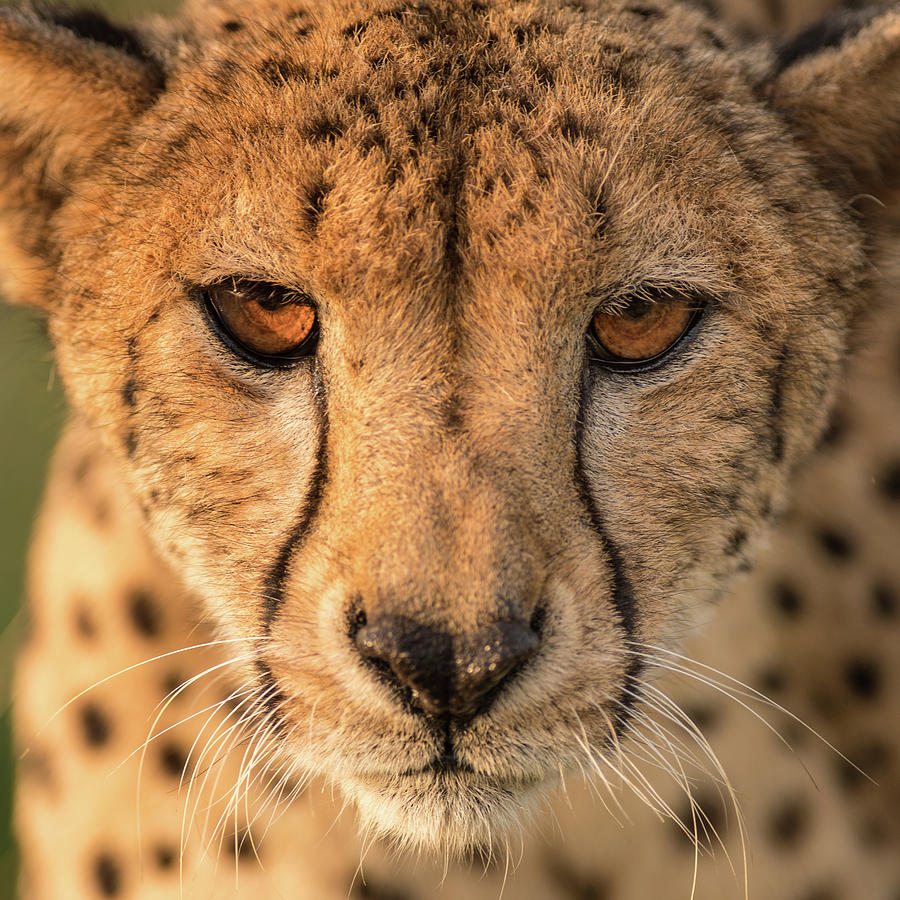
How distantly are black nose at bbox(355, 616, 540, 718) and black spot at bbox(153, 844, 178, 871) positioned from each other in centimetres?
72

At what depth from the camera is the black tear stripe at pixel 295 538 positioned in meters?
1.09

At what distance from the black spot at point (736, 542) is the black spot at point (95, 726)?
835mm

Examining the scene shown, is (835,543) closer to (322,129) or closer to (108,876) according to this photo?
(322,129)

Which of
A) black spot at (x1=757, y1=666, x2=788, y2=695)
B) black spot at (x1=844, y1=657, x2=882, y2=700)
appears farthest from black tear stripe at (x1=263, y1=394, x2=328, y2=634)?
black spot at (x1=844, y1=657, x2=882, y2=700)

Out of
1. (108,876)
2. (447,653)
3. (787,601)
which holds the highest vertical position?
(447,653)

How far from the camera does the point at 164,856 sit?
1538 millimetres

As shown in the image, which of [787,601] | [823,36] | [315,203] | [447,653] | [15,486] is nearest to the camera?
[447,653]

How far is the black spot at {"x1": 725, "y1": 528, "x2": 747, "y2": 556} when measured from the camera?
4.10ft

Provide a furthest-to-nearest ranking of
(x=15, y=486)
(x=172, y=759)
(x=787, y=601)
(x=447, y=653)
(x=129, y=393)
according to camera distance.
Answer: (x=15, y=486), (x=787, y=601), (x=172, y=759), (x=129, y=393), (x=447, y=653)

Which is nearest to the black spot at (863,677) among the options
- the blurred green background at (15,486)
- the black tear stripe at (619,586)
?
the black tear stripe at (619,586)

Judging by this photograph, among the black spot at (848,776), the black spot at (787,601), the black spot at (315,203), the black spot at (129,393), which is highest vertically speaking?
the black spot at (315,203)

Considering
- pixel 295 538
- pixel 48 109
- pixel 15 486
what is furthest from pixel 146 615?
pixel 15 486

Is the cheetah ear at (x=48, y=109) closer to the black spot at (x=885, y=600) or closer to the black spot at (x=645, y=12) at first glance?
the black spot at (x=645, y=12)

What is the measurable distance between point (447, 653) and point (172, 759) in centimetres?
72
